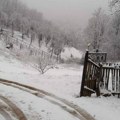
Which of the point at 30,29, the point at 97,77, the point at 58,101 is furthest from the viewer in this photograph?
the point at 30,29

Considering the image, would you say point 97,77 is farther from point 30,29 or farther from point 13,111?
point 30,29

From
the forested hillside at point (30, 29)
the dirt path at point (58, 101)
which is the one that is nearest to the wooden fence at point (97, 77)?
the dirt path at point (58, 101)

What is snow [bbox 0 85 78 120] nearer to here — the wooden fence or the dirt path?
the dirt path

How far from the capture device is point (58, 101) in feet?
30.3

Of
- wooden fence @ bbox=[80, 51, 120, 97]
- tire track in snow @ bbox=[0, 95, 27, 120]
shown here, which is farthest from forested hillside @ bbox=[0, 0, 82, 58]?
tire track in snow @ bbox=[0, 95, 27, 120]

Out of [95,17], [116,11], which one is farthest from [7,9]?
[116,11]

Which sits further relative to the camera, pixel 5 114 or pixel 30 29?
pixel 30 29

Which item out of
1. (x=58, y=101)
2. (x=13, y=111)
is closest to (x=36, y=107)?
(x=13, y=111)

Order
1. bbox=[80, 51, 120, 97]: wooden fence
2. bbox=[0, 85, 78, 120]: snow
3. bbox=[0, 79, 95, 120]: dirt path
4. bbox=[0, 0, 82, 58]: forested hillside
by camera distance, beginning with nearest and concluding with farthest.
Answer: bbox=[0, 85, 78, 120]: snow
bbox=[0, 79, 95, 120]: dirt path
bbox=[80, 51, 120, 97]: wooden fence
bbox=[0, 0, 82, 58]: forested hillside

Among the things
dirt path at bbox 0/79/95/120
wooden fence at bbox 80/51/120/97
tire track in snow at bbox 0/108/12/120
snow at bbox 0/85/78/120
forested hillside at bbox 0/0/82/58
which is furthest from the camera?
forested hillside at bbox 0/0/82/58

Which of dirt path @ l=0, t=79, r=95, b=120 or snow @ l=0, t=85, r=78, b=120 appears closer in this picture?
snow @ l=0, t=85, r=78, b=120

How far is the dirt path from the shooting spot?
8157 millimetres

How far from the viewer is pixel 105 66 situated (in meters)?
10.9

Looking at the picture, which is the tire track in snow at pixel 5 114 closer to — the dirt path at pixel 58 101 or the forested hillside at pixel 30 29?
the dirt path at pixel 58 101
